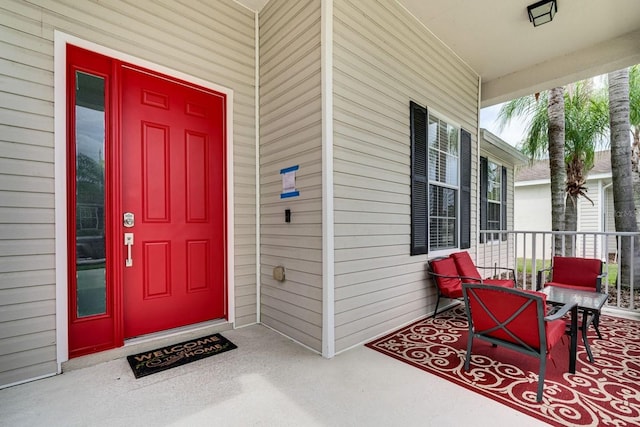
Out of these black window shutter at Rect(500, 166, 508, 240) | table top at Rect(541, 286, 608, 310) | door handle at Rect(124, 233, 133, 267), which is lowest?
table top at Rect(541, 286, 608, 310)

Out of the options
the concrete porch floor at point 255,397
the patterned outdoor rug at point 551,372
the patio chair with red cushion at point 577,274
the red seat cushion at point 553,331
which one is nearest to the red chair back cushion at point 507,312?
the red seat cushion at point 553,331

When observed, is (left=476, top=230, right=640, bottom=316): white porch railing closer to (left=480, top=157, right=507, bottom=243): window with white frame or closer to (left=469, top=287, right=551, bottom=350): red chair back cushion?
(left=480, top=157, right=507, bottom=243): window with white frame

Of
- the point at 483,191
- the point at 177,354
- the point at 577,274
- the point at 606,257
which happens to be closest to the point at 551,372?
the point at 577,274

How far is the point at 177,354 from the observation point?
2547 mm

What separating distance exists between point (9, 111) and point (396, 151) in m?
3.37

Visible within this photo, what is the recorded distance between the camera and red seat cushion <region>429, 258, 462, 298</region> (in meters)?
3.52

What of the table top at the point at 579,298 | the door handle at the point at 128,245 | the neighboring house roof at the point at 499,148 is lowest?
the table top at the point at 579,298

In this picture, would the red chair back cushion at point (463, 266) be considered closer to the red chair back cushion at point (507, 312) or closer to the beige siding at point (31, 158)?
the red chair back cushion at point (507, 312)

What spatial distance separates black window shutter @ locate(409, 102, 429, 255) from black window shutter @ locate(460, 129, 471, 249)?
107 centimetres

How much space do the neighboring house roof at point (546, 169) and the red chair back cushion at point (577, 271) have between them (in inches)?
250

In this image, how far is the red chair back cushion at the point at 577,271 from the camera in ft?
11.3

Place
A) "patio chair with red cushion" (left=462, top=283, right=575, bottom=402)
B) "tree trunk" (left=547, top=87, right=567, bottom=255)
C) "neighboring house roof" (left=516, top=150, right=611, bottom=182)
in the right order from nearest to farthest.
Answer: "patio chair with red cushion" (left=462, top=283, right=575, bottom=402)
"tree trunk" (left=547, top=87, right=567, bottom=255)
"neighboring house roof" (left=516, top=150, right=611, bottom=182)

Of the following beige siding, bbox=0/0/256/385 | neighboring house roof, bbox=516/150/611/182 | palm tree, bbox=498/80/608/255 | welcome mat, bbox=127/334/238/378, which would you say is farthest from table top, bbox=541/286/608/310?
neighboring house roof, bbox=516/150/611/182

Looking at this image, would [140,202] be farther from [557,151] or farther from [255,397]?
[557,151]
